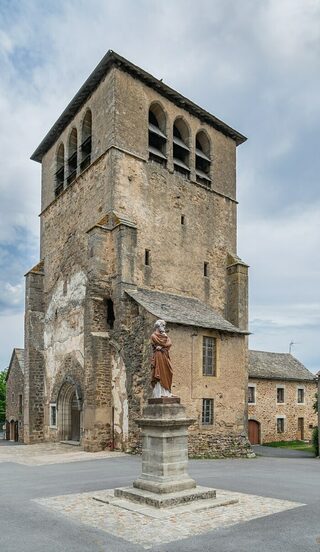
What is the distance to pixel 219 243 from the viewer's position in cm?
2583

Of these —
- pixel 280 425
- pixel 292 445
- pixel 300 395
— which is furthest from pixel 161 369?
pixel 300 395

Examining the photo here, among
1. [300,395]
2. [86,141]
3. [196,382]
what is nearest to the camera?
[196,382]

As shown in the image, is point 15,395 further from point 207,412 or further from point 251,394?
point 207,412

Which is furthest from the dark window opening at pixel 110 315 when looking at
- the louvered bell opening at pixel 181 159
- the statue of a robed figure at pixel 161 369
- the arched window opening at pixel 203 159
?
the statue of a robed figure at pixel 161 369

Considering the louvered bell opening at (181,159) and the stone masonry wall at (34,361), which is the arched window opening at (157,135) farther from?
the stone masonry wall at (34,361)

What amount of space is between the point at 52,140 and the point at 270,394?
846 inches

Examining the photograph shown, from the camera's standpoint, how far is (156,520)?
816 cm

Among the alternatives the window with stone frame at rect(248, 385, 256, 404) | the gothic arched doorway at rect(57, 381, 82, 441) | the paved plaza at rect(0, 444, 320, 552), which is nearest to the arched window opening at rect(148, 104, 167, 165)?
the gothic arched doorway at rect(57, 381, 82, 441)

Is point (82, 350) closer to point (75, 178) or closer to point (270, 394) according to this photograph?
point (75, 178)

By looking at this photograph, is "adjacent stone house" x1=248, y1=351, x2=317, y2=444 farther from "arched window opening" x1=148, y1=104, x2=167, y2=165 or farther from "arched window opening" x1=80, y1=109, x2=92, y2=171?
"arched window opening" x1=80, y1=109, x2=92, y2=171

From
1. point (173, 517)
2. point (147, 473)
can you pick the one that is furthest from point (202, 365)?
point (173, 517)

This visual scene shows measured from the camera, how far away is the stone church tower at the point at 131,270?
19.6 metres

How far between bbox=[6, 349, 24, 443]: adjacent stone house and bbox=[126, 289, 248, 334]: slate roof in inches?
524

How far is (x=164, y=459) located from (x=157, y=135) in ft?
59.7
